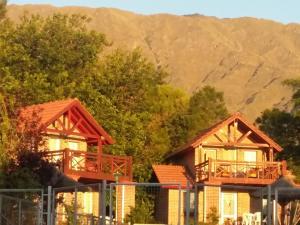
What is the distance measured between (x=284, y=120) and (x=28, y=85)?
17886mm

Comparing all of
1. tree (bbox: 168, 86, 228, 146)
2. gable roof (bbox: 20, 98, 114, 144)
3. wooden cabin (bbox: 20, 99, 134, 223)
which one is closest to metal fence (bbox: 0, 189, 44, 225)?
wooden cabin (bbox: 20, 99, 134, 223)

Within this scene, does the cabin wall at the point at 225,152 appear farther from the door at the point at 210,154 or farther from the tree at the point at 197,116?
the tree at the point at 197,116

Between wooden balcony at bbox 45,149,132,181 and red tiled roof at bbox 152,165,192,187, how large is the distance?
5526 mm

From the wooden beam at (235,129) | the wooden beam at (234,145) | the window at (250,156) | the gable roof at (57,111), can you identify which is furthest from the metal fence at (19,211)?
the window at (250,156)

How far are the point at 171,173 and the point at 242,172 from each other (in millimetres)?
4421

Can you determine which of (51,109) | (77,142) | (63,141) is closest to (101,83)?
(77,142)

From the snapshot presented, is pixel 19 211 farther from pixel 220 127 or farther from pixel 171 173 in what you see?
pixel 171 173

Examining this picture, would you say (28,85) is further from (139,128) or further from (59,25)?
(59,25)

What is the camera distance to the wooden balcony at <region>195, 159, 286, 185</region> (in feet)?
149

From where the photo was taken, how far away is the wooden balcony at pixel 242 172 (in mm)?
45406

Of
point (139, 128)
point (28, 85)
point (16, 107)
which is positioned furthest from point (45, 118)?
point (139, 128)

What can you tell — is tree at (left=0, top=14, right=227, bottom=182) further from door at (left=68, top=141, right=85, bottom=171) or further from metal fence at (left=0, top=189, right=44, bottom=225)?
metal fence at (left=0, top=189, right=44, bottom=225)

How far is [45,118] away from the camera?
40.2 meters

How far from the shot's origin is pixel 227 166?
4634 cm
